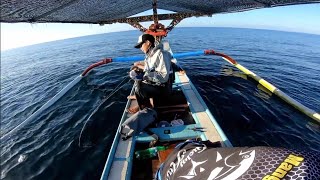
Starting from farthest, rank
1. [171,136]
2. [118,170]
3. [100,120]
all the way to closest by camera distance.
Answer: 1. [100,120]
2. [171,136]
3. [118,170]

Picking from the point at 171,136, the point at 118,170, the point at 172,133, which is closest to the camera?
the point at 118,170

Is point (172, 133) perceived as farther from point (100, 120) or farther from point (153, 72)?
point (100, 120)

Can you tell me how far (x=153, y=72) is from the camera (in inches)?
246

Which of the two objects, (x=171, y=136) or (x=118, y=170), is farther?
(x=171, y=136)

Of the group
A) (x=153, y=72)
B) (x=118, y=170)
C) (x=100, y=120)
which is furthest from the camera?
(x=100, y=120)

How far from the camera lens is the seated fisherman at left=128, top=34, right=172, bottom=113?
19.8ft

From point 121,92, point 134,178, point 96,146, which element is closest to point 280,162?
point 134,178

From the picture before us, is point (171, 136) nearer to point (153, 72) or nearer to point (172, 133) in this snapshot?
point (172, 133)

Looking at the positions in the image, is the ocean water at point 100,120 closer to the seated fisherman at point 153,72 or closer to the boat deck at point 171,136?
the boat deck at point 171,136

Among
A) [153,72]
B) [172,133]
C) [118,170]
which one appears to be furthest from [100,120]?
[118,170]

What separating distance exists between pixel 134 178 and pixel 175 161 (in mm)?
2175

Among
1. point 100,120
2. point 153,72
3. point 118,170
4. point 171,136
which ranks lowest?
point 100,120

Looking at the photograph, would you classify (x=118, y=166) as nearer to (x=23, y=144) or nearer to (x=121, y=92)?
(x=23, y=144)

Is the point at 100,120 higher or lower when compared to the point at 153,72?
lower
